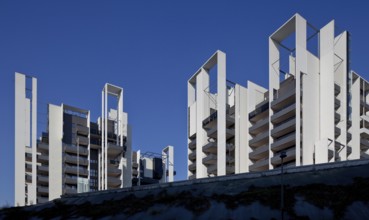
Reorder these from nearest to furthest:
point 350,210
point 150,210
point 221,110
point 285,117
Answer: point 350,210 → point 150,210 → point 285,117 → point 221,110

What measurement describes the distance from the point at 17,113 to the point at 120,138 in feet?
76.4

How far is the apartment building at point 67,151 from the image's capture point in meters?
78.9

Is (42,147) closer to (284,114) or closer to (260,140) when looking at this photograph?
(260,140)

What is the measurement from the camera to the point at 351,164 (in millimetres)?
25750

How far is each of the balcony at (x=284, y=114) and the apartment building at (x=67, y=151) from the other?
39.0 metres

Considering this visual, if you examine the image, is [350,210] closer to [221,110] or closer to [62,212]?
[62,212]

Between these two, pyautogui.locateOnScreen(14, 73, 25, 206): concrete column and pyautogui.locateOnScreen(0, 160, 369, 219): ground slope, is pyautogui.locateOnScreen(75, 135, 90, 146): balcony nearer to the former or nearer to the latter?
pyautogui.locateOnScreen(14, 73, 25, 206): concrete column

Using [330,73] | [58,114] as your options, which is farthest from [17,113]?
[330,73]

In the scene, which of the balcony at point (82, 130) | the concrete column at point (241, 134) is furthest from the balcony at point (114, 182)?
the concrete column at point (241, 134)

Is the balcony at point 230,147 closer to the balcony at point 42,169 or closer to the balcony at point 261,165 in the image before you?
the balcony at point 261,165

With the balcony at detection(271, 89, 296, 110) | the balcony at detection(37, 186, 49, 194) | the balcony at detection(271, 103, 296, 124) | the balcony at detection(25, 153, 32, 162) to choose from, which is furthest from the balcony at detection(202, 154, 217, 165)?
the balcony at detection(25, 153, 32, 162)

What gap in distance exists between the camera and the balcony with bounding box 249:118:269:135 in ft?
207

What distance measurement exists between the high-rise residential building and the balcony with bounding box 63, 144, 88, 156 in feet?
95.3

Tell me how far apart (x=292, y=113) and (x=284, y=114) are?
122 centimetres
